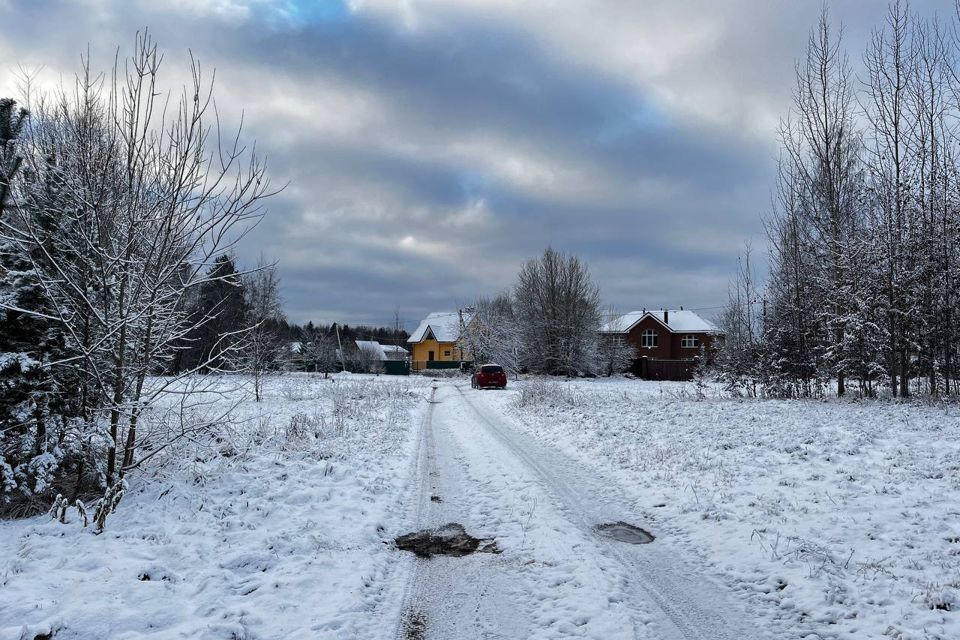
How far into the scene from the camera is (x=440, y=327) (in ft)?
242

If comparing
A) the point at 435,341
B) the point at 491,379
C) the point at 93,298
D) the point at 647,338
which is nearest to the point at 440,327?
the point at 435,341

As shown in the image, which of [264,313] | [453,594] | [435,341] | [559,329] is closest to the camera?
[453,594]

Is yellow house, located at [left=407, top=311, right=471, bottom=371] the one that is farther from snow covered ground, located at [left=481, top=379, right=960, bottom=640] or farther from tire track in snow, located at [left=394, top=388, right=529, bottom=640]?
tire track in snow, located at [left=394, top=388, right=529, bottom=640]

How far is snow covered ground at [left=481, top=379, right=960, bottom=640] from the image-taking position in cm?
409

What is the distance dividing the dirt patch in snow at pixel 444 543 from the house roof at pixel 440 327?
63585 mm

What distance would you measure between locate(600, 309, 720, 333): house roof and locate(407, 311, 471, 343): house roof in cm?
2385

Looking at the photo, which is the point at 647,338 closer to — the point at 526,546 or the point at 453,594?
the point at 526,546

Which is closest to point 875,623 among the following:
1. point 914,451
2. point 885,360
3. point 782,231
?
point 914,451

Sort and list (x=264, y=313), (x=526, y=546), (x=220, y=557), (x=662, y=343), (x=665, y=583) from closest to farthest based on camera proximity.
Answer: (x=665, y=583)
(x=220, y=557)
(x=526, y=546)
(x=264, y=313)
(x=662, y=343)

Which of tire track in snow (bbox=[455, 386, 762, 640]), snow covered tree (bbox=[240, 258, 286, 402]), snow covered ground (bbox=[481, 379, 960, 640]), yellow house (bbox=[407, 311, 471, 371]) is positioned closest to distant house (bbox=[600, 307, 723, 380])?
yellow house (bbox=[407, 311, 471, 371])

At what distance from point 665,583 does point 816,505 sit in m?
2.76

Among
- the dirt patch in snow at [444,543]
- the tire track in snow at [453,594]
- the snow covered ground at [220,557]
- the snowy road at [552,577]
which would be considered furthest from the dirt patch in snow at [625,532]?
the snow covered ground at [220,557]

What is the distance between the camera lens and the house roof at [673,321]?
54.9 metres

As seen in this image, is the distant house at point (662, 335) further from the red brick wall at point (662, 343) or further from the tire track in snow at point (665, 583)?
the tire track in snow at point (665, 583)
